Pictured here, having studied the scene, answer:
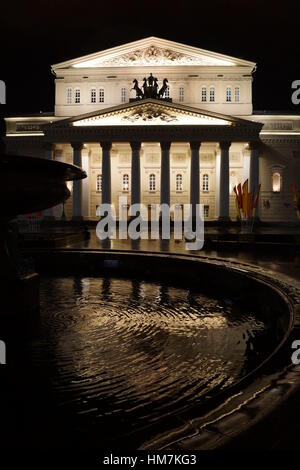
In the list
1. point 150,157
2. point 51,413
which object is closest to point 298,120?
point 150,157

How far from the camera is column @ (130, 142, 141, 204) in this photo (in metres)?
39.2

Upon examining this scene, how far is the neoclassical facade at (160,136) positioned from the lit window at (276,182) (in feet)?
0.30

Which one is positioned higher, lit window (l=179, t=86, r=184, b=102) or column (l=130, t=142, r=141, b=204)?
lit window (l=179, t=86, r=184, b=102)

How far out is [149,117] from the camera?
38.8 meters

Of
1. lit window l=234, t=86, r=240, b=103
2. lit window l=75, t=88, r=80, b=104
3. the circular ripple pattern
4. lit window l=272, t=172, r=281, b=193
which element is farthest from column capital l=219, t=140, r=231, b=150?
the circular ripple pattern

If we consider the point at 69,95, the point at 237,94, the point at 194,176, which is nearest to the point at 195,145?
the point at 194,176

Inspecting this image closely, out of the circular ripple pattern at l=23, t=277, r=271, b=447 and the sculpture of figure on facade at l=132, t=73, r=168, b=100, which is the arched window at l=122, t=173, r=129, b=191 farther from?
the circular ripple pattern at l=23, t=277, r=271, b=447

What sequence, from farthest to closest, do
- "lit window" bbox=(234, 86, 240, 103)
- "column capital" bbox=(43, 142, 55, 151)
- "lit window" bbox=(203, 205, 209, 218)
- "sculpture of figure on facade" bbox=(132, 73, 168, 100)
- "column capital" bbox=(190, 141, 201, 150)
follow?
"lit window" bbox=(203, 205, 209, 218)
"lit window" bbox=(234, 86, 240, 103)
"column capital" bbox=(43, 142, 55, 151)
"column capital" bbox=(190, 141, 201, 150)
"sculpture of figure on facade" bbox=(132, 73, 168, 100)

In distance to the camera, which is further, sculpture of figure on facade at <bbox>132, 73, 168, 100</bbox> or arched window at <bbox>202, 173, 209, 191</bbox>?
arched window at <bbox>202, 173, 209, 191</bbox>

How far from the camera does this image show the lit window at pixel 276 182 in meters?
42.6

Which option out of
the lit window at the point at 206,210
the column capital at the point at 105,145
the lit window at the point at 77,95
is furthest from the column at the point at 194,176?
the lit window at the point at 77,95

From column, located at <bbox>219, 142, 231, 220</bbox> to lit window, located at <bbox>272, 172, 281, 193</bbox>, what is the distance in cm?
623

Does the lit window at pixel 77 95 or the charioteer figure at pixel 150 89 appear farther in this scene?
the lit window at pixel 77 95

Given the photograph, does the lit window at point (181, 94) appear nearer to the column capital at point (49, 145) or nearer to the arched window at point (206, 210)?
the arched window at point (206, 210)
